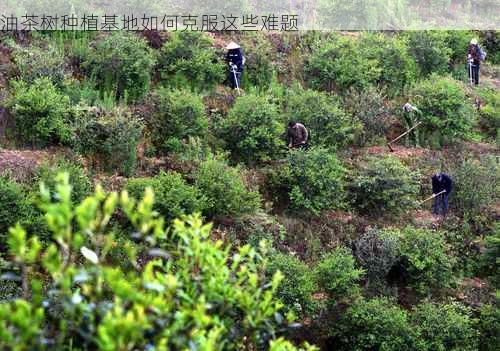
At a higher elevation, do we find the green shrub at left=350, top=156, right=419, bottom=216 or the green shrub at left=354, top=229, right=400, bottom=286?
the green shrub at left=350, top=156, right=419, bottom=216

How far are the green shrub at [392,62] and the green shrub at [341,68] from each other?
0.94 ft

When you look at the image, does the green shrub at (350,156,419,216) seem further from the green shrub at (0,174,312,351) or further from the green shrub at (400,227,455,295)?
the green shrub at (0,174,312,351)

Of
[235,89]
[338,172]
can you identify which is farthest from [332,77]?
[338,172]

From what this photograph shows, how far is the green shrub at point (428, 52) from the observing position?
18453 mm

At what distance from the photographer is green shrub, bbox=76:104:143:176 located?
1166 centimetres

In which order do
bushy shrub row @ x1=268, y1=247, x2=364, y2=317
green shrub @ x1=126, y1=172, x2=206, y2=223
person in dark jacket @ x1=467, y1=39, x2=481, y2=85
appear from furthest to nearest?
1. person in dark jacket @ x1=467, y1=39, x2=481, y2=85
2. green shrub @ x1=126, y1=172, x2=206, y2=223
3. bushy shrub row @ x1=268, y1=247, x2=364, y2=317

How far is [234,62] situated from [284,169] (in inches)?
163

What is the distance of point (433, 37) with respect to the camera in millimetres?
18672

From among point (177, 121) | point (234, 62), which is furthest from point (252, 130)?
point (234, 62)

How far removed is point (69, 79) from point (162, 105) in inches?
76.6

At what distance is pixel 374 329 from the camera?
985cm

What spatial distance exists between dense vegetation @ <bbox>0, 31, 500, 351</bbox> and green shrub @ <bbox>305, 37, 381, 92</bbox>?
2.2 inches

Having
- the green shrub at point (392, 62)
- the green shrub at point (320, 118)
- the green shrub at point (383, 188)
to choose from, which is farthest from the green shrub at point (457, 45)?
the green shrub at point (383, 188)

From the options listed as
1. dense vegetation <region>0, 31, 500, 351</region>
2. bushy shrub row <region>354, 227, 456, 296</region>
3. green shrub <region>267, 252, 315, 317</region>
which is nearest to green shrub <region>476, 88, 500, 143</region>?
dense vegetation <region>0, 31, 500, 351</region>
